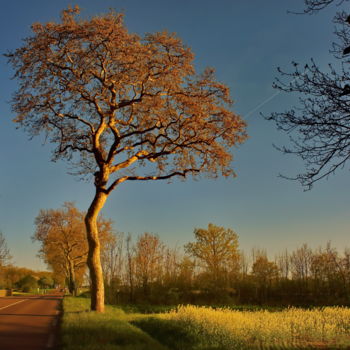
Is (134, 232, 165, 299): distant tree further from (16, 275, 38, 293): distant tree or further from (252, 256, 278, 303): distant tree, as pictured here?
(16, 275, 38, 293): distant tree

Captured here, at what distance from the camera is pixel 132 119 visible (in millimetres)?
19250

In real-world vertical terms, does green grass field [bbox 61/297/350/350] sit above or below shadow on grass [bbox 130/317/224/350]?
above

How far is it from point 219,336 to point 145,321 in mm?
6885

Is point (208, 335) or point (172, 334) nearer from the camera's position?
point (208, 335)

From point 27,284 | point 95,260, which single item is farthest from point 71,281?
point 27,284

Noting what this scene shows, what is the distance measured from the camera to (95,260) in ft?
56.9

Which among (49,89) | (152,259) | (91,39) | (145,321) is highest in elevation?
(91,39)

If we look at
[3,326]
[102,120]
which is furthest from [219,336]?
[102,120]

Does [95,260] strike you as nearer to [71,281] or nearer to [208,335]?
[208,335]

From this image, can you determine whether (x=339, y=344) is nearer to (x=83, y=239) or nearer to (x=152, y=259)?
(x=152, y=259)

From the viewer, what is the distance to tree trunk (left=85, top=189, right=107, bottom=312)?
17.1 meters

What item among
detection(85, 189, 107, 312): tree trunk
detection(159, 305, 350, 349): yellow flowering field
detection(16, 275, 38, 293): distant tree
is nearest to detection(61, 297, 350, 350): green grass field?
detection(159, 305, 350, 349): yellow flowering field

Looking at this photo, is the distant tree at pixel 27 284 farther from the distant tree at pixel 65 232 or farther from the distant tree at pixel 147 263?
the distant tree at pixel 147 263

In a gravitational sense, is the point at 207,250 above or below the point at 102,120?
below
